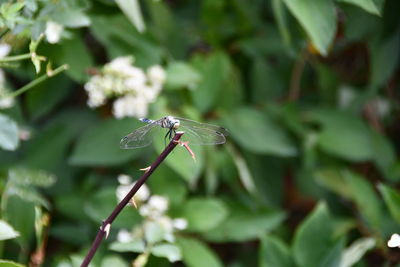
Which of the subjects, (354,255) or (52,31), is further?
(354,255)

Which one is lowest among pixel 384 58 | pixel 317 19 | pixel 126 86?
pixel 384 58

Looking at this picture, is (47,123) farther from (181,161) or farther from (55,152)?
(181,161)

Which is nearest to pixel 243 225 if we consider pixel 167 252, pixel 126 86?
pixel 126 86

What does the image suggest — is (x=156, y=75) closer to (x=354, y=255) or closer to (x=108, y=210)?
(x=108, y=210)

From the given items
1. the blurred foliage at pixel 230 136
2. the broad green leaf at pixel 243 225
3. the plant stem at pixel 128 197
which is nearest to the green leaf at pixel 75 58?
the blurred foliage at pixel 230 136

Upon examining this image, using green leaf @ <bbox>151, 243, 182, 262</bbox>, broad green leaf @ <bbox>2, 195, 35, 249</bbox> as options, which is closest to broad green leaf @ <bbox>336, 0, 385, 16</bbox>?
green leaf @ <bbox>151, 243, 182, 262</bbox>

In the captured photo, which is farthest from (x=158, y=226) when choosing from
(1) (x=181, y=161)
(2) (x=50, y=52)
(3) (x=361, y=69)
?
(3) (x=361, y=69)
